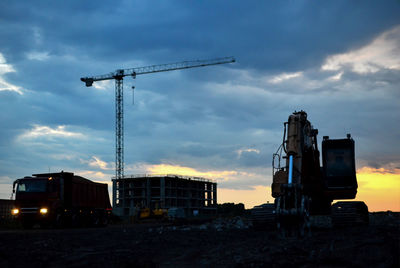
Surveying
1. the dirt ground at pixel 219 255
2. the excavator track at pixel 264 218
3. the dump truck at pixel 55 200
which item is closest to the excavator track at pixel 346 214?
the excavator track at pixel 264 218

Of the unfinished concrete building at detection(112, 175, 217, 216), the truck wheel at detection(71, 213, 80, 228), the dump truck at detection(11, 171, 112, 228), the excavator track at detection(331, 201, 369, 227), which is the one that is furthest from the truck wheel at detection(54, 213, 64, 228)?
the unfinished concrete building at detection(112, 175, 217, 216)

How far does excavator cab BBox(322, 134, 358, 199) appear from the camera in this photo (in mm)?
21031

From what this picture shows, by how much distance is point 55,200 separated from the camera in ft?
104

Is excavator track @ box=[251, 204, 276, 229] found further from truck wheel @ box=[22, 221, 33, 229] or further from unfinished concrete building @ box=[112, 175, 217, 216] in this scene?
unfinished concrete building @ box=[112, 175, 217, 216]

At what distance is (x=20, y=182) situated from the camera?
31.4 m

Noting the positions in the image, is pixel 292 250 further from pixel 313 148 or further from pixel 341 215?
pixel 341 215

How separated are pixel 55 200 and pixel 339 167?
66.7 feet

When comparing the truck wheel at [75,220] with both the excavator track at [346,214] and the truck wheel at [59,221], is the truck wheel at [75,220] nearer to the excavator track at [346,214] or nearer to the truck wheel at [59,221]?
the truck wheel at [59,221]

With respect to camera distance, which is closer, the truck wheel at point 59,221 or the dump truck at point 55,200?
the dump truck at point 55,200

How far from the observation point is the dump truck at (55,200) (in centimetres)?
3102

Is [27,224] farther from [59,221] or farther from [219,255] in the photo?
[219,255]

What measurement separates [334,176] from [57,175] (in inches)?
837

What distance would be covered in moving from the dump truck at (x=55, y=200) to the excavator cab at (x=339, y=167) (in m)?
19.7

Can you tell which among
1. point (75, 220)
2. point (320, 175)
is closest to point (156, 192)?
point (75, 220)
